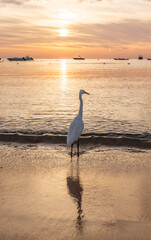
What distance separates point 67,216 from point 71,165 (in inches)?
131

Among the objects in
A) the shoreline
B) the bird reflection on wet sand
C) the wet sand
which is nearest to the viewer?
the wet sand

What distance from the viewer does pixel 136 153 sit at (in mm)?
9867

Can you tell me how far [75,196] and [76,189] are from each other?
40cm

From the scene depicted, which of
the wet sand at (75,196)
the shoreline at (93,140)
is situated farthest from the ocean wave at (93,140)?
the wet sand at (75,196)

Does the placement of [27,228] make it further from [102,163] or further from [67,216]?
[102,163]

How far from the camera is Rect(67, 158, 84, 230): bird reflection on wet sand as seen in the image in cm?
530

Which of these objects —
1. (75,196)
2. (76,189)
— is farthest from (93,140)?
(75,196)

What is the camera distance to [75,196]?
6328mm

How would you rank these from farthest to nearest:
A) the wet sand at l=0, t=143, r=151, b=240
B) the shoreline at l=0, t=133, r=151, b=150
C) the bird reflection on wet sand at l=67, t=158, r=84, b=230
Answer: the shoreline at l=0, t=133, r=151, b=150
the bird reflection on wet sand at l=67, t=158, r=84, b=230
the wet sand at l=0, t=143, r=151, b=240

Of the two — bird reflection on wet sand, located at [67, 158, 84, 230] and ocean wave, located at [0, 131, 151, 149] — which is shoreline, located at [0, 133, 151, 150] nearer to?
ocean wave, located at [0, 131, 151, 149]

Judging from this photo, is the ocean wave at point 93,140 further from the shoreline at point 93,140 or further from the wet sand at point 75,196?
the wet sand at point 75,196

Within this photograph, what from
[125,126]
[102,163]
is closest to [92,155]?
[102,163]

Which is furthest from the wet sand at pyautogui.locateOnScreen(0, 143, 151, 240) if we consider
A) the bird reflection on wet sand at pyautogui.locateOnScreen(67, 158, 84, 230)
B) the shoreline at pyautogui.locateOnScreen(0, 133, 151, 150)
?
the shoreline at pyautogui.locateOnScreen(0, 133, 151, 150)

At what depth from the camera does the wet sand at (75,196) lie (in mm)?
4895
